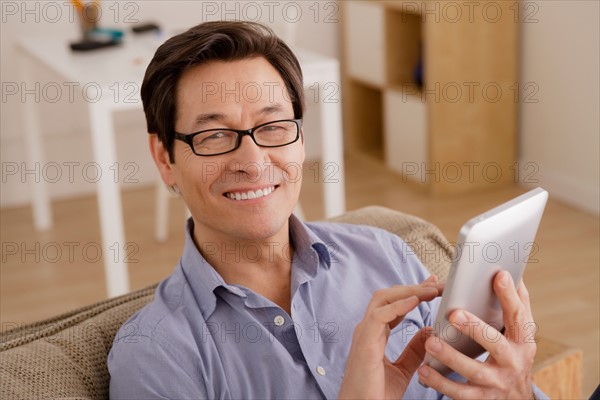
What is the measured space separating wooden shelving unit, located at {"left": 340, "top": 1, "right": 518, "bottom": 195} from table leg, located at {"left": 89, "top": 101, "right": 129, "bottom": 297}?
1.59m

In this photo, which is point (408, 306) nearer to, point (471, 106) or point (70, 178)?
point (471, 106)

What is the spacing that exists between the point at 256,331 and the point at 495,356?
13.7 inches

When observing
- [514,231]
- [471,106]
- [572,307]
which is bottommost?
[572,307]

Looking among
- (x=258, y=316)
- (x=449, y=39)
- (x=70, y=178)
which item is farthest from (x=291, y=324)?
(x=70, y=178)

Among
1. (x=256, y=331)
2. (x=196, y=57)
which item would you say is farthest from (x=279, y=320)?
(x=196, y=57)

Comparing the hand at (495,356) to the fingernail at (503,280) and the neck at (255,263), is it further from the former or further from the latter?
the neck at (255,263)

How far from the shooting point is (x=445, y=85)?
12.9 feet

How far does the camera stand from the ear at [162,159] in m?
1.45

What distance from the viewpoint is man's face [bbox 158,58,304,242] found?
1366 mm

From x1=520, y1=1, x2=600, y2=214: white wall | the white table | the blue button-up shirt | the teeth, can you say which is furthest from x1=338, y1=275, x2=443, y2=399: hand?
x1=520, y1=1, x2=600, y2=214: white wall

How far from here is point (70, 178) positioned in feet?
14.1

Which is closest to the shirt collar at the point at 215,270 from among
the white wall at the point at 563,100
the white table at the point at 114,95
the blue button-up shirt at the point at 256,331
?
the blue button-up shirt at the point at 256,331

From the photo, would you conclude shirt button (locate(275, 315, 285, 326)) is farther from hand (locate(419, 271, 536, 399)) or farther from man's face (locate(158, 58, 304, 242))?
hand (locate(419, 271, 536, 399))

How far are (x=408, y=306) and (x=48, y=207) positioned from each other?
3.06m
